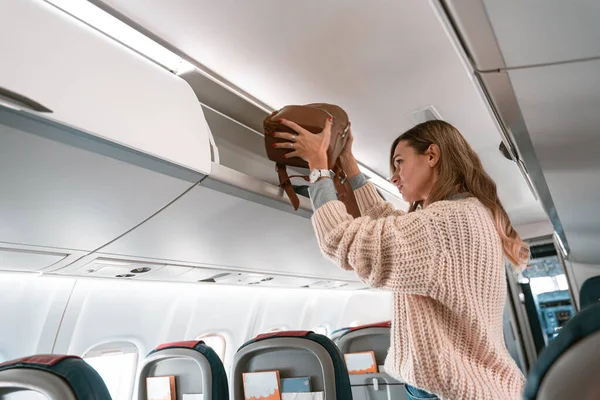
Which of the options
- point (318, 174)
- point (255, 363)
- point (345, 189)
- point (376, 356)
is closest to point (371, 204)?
point (345, 189)

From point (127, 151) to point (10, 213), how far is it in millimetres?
679

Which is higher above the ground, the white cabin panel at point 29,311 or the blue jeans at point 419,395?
the white cabin panel at point 29,311

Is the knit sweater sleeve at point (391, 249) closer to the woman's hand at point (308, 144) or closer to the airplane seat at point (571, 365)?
the woman's hand at point (308, 144)

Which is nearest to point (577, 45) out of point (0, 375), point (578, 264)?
point (0, 375)

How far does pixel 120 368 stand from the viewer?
3.66m

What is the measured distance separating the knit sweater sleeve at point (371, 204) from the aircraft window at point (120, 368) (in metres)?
2.62

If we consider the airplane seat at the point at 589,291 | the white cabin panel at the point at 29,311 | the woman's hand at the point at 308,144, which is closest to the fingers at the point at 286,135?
the woman's hand at the point at 308,144

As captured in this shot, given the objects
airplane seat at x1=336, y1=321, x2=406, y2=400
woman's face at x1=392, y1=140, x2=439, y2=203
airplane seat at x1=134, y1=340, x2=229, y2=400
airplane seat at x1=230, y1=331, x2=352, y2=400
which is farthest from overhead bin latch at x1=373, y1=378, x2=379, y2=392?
woman's face at x1=392, y1=140, x2=439, y2=203

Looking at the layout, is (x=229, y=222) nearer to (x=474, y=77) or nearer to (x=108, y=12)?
(x=108, y=12)

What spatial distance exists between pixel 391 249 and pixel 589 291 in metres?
7.36

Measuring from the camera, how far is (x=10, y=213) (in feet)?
5.61

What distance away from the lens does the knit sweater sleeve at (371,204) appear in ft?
6.79

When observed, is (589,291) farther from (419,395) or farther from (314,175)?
(314,175)

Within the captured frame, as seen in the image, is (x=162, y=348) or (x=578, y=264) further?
(x=578, y=264)
